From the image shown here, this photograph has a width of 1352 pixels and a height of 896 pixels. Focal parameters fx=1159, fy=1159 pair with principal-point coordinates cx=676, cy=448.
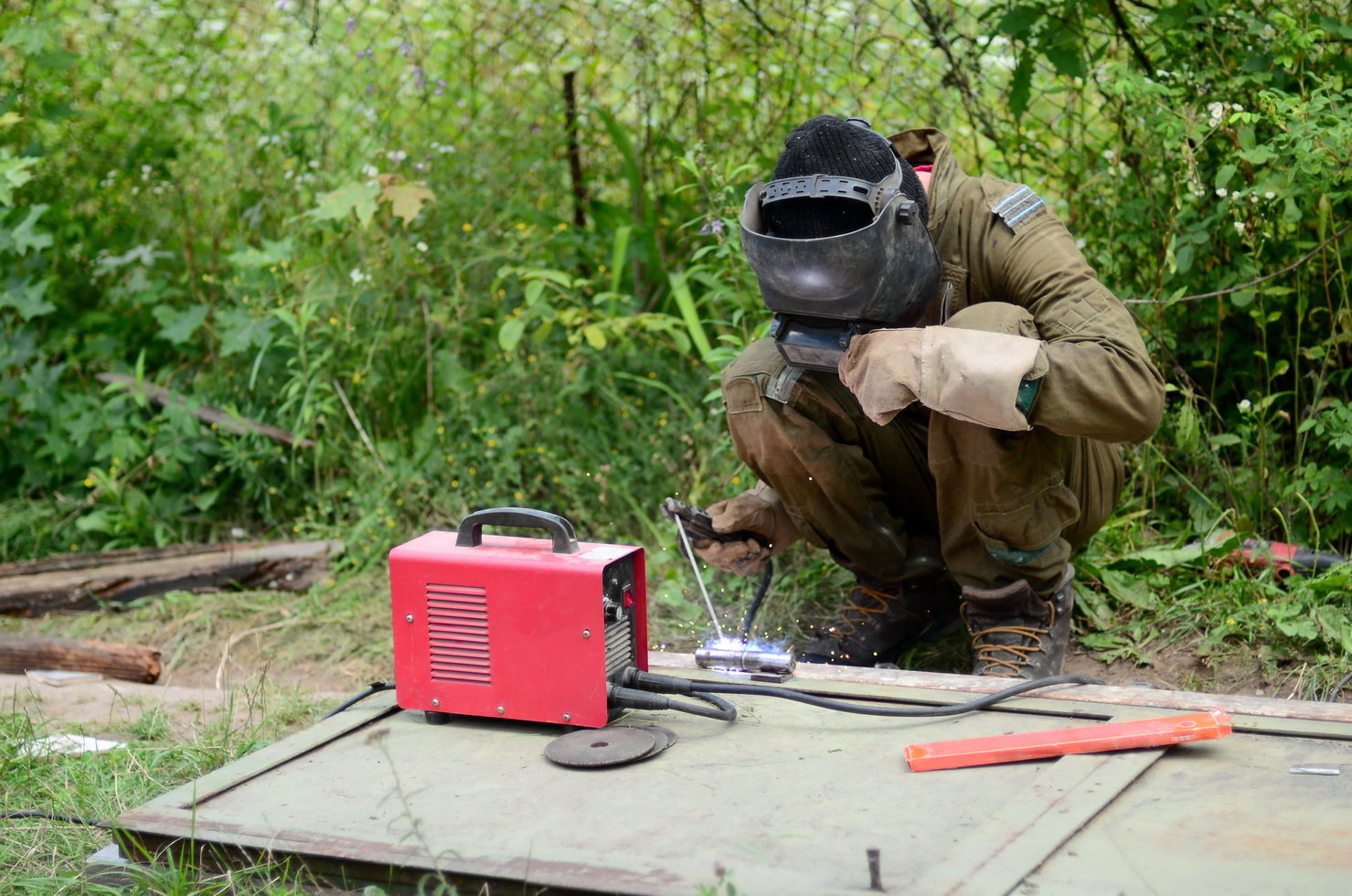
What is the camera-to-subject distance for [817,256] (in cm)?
205

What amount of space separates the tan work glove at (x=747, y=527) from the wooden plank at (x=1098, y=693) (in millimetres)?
270

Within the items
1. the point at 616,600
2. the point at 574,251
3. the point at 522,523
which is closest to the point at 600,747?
the point at 616,600

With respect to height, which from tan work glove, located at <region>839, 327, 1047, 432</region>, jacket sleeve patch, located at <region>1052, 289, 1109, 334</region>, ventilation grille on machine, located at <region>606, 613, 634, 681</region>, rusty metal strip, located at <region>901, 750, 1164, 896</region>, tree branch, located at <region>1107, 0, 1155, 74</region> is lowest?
rusty metal strip, located at <region>901, 750, 1164, 896</region>

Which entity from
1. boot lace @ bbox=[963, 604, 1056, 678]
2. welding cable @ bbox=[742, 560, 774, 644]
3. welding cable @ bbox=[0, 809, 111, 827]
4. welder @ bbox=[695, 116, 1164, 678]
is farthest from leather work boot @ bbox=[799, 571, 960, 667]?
welding cable @ bbox=[0, 809, 111, 827]

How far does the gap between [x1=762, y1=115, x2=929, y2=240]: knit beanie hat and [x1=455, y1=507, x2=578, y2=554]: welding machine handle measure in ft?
2.23

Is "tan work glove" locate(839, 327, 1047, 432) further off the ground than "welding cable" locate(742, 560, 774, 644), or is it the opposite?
"tan work glove" locate(839, 327, 1047, 432)

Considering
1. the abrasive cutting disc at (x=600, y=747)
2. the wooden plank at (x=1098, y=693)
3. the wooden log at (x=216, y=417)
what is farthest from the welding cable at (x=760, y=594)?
the wooden log at (x=216, y=417)

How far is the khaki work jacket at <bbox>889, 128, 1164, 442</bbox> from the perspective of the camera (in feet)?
6.59

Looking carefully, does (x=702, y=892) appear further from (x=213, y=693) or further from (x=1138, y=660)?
(x=213, y=693)

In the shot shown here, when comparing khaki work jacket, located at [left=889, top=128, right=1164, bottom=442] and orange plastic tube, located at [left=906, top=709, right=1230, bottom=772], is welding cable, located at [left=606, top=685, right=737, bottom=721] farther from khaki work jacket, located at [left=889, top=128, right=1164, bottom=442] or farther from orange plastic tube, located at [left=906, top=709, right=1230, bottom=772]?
khaki work jacket, located at [left=889, top=128, right=1164, bottom=442]

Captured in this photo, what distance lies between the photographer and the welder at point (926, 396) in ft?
6.59

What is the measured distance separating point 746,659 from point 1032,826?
831 millimetres

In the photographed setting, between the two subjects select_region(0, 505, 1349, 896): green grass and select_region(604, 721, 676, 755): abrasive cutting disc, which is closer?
select_region(604, 721, 676, 755): abrasive cutting disc

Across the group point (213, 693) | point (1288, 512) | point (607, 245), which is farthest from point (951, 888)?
point (607, 245)
